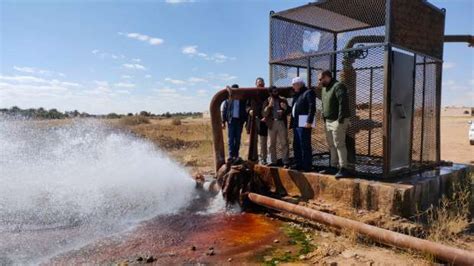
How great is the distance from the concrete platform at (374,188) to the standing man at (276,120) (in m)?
0.39

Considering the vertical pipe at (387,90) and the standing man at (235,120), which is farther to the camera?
the standing man at (235,120)

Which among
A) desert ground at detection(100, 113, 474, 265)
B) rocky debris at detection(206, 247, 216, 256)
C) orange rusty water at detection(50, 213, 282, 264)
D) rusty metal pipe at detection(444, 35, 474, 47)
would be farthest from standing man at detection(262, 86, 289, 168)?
rusty metal pipe at detection(444, 35, 474, 47)

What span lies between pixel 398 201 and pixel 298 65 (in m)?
3.98

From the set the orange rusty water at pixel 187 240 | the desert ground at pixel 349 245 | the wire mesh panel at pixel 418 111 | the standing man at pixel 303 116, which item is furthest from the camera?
the wire mesh panel at pixel 418 111

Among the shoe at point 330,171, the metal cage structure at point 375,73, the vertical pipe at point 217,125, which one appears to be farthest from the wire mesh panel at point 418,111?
the vertical pipe at point 217,125

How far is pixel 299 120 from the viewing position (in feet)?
25.4

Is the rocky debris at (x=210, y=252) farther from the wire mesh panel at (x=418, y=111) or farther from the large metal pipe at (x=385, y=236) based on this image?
the wire mesh panel at (x=418, y=111)

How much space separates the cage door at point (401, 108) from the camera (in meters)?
7.10

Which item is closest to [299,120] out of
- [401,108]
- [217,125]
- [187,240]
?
[401,108]

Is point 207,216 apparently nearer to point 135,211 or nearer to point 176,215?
point 176,215

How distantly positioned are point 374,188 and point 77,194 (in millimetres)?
6422

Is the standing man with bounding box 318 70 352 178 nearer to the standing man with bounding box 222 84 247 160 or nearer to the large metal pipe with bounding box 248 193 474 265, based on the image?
the large metal pipe with bounding box 248 193 474 265

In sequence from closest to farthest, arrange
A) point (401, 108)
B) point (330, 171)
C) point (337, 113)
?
point (337, 113), point (401, 108), point (330, 171)

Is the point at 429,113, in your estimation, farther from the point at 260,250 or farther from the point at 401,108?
the point at 260,250
